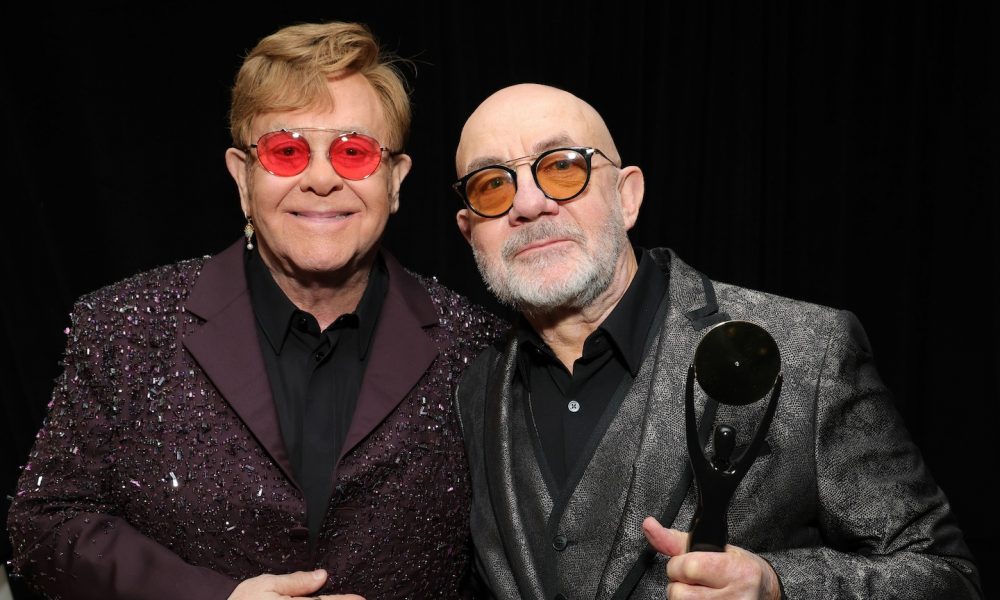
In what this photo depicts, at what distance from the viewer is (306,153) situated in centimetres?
203

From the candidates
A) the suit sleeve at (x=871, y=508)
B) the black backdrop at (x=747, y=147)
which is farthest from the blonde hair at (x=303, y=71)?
the suit sleeve at (x=871, y=508)

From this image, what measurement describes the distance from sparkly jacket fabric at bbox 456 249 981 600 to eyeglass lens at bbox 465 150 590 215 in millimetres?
382

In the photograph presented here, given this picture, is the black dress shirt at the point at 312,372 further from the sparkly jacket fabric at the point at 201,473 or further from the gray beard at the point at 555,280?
the gray beard at the point at 555,280

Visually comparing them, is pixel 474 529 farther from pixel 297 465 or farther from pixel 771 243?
pixel 771 243

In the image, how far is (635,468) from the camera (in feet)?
5.54

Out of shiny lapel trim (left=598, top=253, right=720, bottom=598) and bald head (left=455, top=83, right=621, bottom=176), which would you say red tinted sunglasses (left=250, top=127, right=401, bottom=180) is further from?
shiny lapel trim (left=598, top=253, right=720, bottom=598)

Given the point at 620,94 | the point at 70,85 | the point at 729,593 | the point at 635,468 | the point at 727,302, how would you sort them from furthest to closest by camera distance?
the point at 620,94 → the point at 70,85 → the point at 727,302 → the point at 635,468 → the point at 729,593

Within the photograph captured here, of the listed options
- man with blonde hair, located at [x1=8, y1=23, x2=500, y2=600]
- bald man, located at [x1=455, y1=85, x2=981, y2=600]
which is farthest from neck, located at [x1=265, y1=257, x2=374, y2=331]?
bald man, located at [x1=455, y1=85, x2=981, y2=600]

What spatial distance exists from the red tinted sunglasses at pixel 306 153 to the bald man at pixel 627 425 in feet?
0.73

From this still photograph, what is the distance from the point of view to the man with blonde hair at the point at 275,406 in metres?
1.92

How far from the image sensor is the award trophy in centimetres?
136

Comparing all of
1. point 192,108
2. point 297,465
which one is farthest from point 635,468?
point 192,108

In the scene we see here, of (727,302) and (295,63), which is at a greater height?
(295,63)

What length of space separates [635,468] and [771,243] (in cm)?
204
